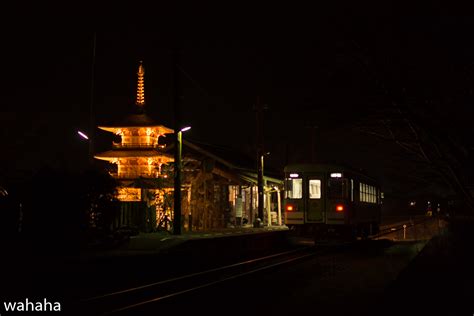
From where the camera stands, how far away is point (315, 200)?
26.5 metres

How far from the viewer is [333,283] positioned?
558 inches

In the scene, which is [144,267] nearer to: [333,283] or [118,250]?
[118,250]

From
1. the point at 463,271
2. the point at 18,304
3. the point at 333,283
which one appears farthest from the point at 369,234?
the point at 18,304

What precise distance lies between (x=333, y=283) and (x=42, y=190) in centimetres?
957

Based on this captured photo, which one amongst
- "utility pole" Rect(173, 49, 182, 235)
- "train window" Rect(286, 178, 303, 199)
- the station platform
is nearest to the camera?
the station platform

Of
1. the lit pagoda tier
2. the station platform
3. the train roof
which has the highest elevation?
the lit pagoda tier

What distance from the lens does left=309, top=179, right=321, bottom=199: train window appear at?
26.3 m

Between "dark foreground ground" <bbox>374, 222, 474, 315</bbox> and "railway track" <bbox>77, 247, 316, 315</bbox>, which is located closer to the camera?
"dark foreground ground" <bbox>374, 222, 474, 315</bbox>

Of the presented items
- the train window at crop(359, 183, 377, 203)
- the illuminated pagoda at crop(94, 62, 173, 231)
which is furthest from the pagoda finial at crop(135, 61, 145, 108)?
the train window at crop(359, 183, 377, 203)

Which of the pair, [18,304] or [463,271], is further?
[463,271]

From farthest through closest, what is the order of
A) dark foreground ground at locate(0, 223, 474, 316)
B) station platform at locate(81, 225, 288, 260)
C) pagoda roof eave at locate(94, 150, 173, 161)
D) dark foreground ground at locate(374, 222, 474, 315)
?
pagoda roof eave at locate(94, 150, 173, 161) < station platform at locate(81, 225, 288, 260) < dark foreground ground at locate(0, 223, 474, 316) < dark foreground ground at locate(374, 222, 474, 315)

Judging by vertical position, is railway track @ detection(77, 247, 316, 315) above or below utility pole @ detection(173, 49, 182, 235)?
below

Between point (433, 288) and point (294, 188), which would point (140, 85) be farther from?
point (433, 288)

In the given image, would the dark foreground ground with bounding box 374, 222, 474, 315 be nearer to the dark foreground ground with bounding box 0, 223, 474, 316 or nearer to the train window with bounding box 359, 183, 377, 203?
the dark foreground ground with bounding box 0, 223, 474, 316
